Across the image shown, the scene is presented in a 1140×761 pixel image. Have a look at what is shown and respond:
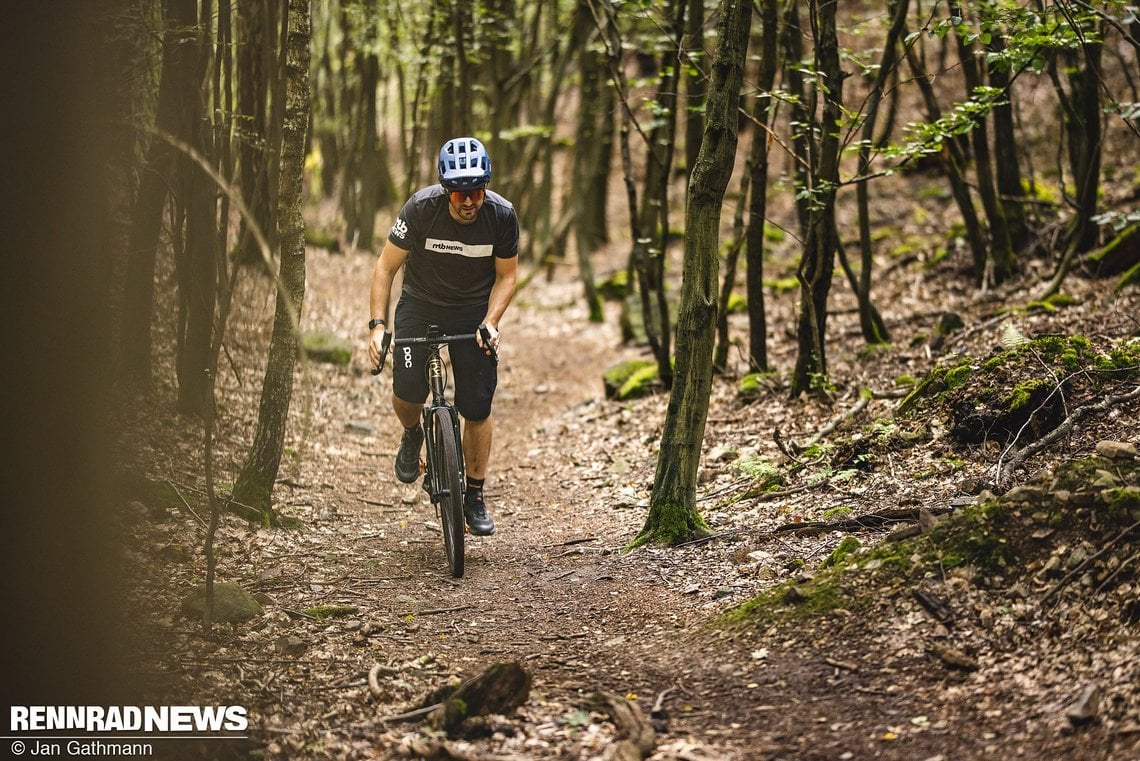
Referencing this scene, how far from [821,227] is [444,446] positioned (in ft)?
14.3

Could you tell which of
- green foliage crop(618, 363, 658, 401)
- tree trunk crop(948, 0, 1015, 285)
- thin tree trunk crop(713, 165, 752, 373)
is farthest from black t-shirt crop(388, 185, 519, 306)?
tree trunk crop(948, 0, 1015, 285)

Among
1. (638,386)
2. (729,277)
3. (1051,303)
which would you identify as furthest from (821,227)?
(638,386)

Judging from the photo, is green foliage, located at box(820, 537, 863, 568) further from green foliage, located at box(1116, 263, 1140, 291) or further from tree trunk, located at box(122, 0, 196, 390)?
green foliage, located at box(1116, 263, 1140, 291)

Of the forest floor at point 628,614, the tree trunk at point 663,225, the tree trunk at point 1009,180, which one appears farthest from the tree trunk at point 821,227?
the tree trunk at point 1009,180

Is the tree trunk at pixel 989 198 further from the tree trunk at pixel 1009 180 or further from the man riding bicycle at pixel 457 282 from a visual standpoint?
the man riding bicycle at pixel 457 282

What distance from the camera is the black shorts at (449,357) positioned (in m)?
6.09

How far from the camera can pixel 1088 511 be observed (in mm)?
4078

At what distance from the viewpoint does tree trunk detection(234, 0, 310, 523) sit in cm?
631

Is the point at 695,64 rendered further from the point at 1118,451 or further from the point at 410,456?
the point at 1118,451

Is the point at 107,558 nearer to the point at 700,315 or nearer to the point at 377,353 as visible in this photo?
the point at 377,353

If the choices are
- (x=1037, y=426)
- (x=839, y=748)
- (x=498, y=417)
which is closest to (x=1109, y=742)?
(x=839, y=748)

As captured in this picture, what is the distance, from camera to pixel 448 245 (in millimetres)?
5961

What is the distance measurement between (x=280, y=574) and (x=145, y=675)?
1.66 metres

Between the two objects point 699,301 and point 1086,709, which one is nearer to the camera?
point 1086,709
